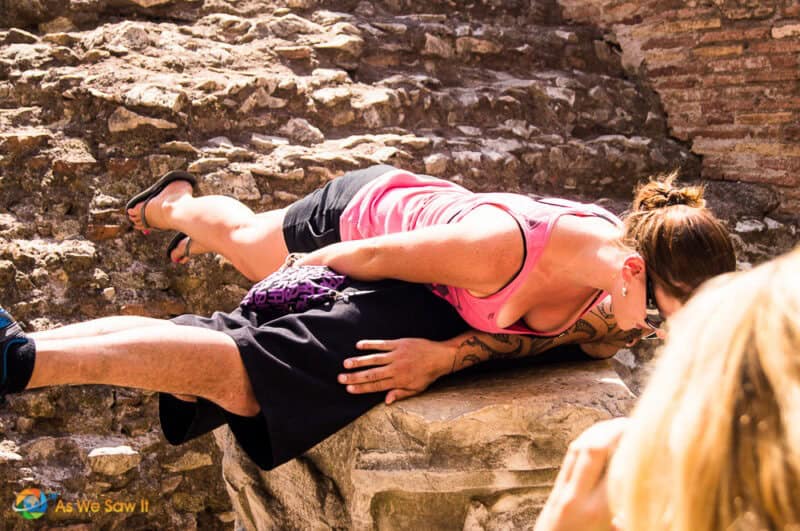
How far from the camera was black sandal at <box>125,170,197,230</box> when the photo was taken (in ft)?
11.3

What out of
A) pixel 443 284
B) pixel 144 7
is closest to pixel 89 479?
pixel 443 284

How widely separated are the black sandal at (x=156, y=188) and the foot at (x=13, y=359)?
1445 mm

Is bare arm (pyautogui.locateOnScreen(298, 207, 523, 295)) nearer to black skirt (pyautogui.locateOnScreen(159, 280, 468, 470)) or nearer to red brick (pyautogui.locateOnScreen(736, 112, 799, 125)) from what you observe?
black skirt (pyautogui.locateOnScreen(159, 280, 468, 470))

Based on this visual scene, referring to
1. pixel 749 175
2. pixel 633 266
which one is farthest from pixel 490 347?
pixel 749 175

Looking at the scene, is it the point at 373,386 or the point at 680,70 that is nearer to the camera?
the point at 373,386

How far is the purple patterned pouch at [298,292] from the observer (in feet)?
7.89

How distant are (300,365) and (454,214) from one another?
2.06ft

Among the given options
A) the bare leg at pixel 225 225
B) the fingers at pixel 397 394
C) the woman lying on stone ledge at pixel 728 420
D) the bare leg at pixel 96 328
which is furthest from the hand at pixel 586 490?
the bare leg at pixel 225 225

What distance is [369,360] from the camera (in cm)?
232

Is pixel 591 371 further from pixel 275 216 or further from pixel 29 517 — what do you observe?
pixel 29 517

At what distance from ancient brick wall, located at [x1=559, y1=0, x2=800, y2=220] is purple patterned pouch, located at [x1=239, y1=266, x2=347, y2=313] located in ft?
10.6

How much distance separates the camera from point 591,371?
99.6 inches

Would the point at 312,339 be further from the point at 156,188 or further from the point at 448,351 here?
the point at 156,188

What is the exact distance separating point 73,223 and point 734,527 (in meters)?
3.24
